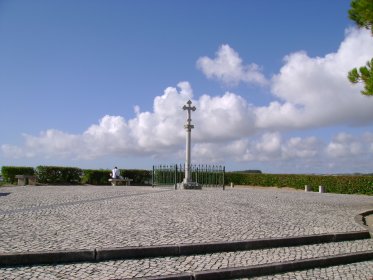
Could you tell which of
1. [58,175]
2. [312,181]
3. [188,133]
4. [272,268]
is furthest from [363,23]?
[58,175]

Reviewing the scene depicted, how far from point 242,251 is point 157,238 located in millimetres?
1600

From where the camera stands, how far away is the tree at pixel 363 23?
10688 mm

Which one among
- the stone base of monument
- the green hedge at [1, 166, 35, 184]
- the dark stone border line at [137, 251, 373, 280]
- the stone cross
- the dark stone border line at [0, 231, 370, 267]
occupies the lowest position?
the dark stone border line at [137, 251, 373, 280]

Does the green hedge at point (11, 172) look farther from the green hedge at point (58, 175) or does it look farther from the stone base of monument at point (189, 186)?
the stone base of monument at point (189, 186)

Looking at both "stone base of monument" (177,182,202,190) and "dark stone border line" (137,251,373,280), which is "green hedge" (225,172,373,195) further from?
"dark stone border line" (137,251,373,280)

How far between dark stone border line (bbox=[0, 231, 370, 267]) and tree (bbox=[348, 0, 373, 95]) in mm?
5804

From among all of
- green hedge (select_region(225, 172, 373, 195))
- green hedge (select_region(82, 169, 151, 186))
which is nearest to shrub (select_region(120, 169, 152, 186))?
green hedge (select_region(82, 169, 151, 186))

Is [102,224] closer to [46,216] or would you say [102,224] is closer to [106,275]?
[46,216]

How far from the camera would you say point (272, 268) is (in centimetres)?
582

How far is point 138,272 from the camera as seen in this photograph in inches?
204

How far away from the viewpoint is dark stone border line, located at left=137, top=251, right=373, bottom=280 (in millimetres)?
5207

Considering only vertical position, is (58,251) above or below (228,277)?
above

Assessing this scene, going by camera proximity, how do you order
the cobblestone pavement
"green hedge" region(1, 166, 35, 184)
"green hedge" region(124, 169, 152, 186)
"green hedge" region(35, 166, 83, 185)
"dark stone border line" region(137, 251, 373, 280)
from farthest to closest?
1. "green hedge" region(124, 169, 152, 186)
2. "green hedge" region(35, 166, 83, 185)
3. "green hedge" region(1, 166, 35, 184)
4. the cobblestone pavement
5. "dark stone border line" region(137, 251, 373, 280)

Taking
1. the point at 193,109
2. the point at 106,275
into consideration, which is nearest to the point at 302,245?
the point at 106,275
